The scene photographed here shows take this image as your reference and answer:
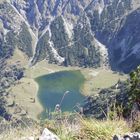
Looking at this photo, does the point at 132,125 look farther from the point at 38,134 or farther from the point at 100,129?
the point at 38,134

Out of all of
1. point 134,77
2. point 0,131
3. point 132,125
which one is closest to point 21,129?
point 0,131

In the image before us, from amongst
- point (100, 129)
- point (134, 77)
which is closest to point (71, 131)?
point (100, 129)

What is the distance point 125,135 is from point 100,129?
819 millimetres

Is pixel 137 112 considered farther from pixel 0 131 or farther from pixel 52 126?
pixel 0 131

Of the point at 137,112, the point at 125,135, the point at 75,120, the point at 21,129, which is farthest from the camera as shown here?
the point at 21,129

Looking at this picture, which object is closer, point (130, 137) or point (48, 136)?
point (130, 137)

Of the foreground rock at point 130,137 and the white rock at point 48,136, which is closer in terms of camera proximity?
the foreground rock at point 130,137

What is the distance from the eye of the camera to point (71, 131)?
927 centimetres

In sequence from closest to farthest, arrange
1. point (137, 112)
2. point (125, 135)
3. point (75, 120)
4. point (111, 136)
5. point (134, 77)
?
1. point (125, 135)
2. point (111, 136)
3. point (137, 112)
4. point (75, 120)
5. point (134, 77)

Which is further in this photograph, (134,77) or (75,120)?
(134,77)

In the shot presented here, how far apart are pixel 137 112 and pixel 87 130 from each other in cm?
115

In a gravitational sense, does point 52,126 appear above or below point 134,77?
below

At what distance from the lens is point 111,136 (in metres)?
8.30

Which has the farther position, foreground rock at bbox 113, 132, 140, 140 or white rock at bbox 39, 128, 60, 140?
white rock at bbox 39, 128, 60, 140
